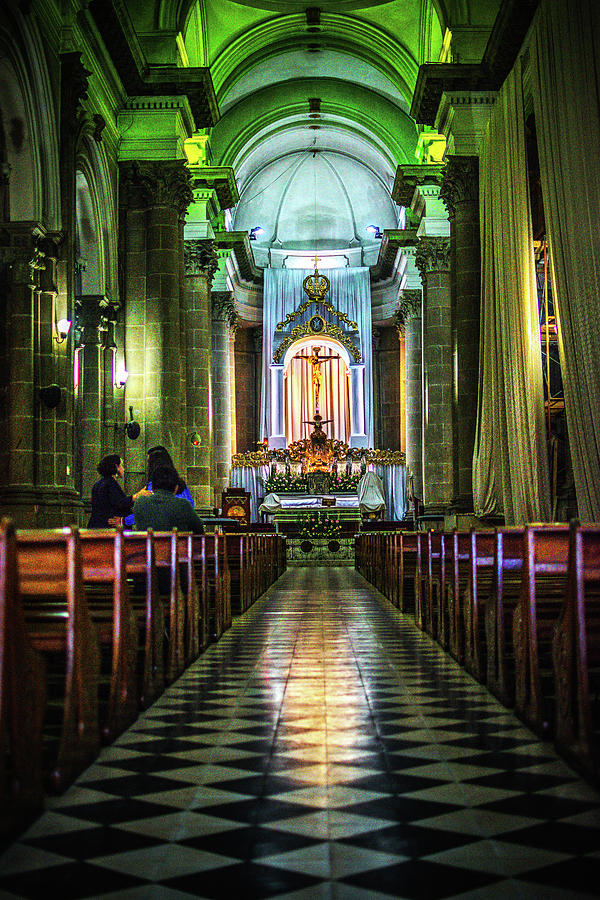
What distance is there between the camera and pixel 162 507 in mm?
7566

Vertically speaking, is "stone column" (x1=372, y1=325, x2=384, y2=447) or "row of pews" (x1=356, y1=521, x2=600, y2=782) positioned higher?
"stone column" (x1=372, y1=325, x2=384, y2=447)

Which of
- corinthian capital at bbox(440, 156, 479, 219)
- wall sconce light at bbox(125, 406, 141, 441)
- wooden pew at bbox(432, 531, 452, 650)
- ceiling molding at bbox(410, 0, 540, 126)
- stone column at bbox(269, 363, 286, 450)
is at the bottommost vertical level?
wooden pew at bbox(432, 531, 452, 650)

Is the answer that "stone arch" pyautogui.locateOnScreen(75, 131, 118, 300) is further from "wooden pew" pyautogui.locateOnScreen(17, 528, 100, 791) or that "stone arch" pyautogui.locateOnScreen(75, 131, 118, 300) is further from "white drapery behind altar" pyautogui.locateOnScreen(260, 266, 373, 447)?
"white drapery behind altar" pyautogui.locateOnScreen(260, 266, 373, 447)

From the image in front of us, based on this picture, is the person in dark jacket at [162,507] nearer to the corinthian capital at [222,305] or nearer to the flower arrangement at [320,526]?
the flower arrangement at [320,526]

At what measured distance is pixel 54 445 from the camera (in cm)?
1182

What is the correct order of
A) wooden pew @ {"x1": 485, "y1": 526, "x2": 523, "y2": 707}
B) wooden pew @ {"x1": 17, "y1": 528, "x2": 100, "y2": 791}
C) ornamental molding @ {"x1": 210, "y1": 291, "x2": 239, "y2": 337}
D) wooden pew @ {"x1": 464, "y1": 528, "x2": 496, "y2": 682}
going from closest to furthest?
wooden pew @ {"x1": 17, "y1": 528, "x2": 100, "y2": 791}
wooden pew @ {"x1": 485, "y1": 526, "x2": 523, "y2": 707}
wooden pew @ {"x1": 464, "y1": 528, "x2": 496, "y2": 682}
ornamental molding @ {"x1": 210, "y1": 291, "x2": 239, "y2": 337}

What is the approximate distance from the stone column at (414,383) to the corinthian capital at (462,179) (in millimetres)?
10744

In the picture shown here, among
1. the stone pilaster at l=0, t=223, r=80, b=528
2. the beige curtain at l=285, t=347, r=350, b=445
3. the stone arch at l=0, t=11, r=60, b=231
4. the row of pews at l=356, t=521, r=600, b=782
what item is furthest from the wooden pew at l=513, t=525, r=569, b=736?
the beige curtain at l=285, t=347, r=350, b=445

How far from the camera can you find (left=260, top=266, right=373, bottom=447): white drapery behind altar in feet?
104

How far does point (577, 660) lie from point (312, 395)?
95.9ft

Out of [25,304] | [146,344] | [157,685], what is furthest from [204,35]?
[157,685]

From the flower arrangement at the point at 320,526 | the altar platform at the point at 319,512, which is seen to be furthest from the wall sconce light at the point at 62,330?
the altar platform at the point at 319,512

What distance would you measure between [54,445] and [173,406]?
440cm

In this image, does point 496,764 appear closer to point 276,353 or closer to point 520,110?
point 520,110
